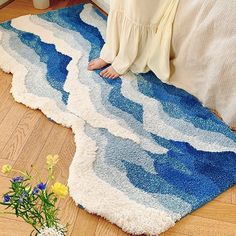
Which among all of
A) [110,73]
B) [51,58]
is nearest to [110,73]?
[110,73]

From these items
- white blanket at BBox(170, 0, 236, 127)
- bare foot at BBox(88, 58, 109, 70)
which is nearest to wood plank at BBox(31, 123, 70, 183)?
bare foot at BBox(88, 58, 109, 70)

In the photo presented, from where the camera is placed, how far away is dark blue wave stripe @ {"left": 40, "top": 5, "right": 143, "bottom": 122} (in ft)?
4.34

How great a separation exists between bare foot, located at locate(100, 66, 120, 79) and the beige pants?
0.02 metres

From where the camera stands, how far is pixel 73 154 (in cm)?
114

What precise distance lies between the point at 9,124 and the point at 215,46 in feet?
2.49

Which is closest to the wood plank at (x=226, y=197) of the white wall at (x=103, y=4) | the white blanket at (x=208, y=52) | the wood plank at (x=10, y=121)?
the white blanket at (x=208, y=52)

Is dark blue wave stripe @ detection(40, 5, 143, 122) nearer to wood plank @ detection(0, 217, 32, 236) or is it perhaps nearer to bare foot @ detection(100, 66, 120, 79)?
bare foot @ detection(100, 66, 120, 79)

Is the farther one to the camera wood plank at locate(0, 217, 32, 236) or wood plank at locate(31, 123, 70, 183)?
wood plank at locate(31, 123, 70, 183)

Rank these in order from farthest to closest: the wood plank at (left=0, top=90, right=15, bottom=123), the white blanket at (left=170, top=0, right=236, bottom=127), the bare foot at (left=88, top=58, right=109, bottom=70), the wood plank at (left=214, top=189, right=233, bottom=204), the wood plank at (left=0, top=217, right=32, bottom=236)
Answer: the bare foot at (left=88, top=58, right=109, bottom=70) → the wood plank at (left=0, top=90, right=15, bottom=123) → the white blanket at (left=170, top=0, right=236, bottom=127) → the wood plank at (left=214, top=189, right=233, bottom=204) → the wood plank at (left=0, top=217, right=32, bottom=236)

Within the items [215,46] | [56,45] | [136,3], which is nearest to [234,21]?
[215,46]

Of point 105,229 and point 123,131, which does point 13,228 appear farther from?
point 123,131

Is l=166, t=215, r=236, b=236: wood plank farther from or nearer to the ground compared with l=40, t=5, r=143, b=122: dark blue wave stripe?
nearer to the ground

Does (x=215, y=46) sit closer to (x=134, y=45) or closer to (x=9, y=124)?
(x=134, y=45)

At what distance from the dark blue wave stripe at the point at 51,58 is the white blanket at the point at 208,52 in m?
0.46
